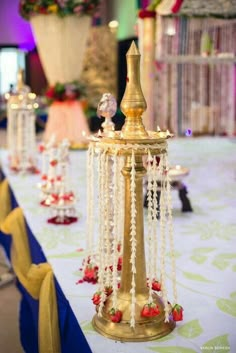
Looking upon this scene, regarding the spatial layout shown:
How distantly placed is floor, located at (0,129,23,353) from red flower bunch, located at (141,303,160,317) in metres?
1.17

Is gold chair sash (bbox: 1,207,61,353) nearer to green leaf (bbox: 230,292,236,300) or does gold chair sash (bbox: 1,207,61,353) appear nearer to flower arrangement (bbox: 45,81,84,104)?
green leaf (bbox: 230,292,236,300)

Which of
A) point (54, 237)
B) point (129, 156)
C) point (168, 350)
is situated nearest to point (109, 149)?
point (129, 156)

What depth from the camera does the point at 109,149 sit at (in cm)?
150

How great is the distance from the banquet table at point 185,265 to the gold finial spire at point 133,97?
2.01 feet

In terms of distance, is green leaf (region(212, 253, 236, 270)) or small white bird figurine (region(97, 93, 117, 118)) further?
green leaf (region(212, 253, 236, 270))

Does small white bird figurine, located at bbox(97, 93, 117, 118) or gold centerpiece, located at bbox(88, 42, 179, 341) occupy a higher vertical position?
small white bird figurine, located at bbox(97, 93, 117, 118)

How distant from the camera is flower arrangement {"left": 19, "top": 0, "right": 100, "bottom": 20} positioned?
5.65 m

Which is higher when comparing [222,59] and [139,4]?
[139,4]

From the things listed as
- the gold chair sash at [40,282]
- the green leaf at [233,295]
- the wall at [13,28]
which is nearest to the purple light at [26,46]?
the wall at [13,28]

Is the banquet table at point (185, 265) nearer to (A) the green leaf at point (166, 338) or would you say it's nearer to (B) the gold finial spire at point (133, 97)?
(A) the green leaf at point (166, 338)

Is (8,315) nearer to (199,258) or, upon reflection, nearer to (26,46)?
(199,258)

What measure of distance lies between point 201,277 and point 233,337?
516mm

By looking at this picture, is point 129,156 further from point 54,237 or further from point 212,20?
point 212,20

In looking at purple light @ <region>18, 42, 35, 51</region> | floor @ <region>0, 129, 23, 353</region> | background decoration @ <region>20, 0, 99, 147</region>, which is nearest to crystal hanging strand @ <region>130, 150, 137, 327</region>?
floor @ <region>0, 129, 23, 353</region>
